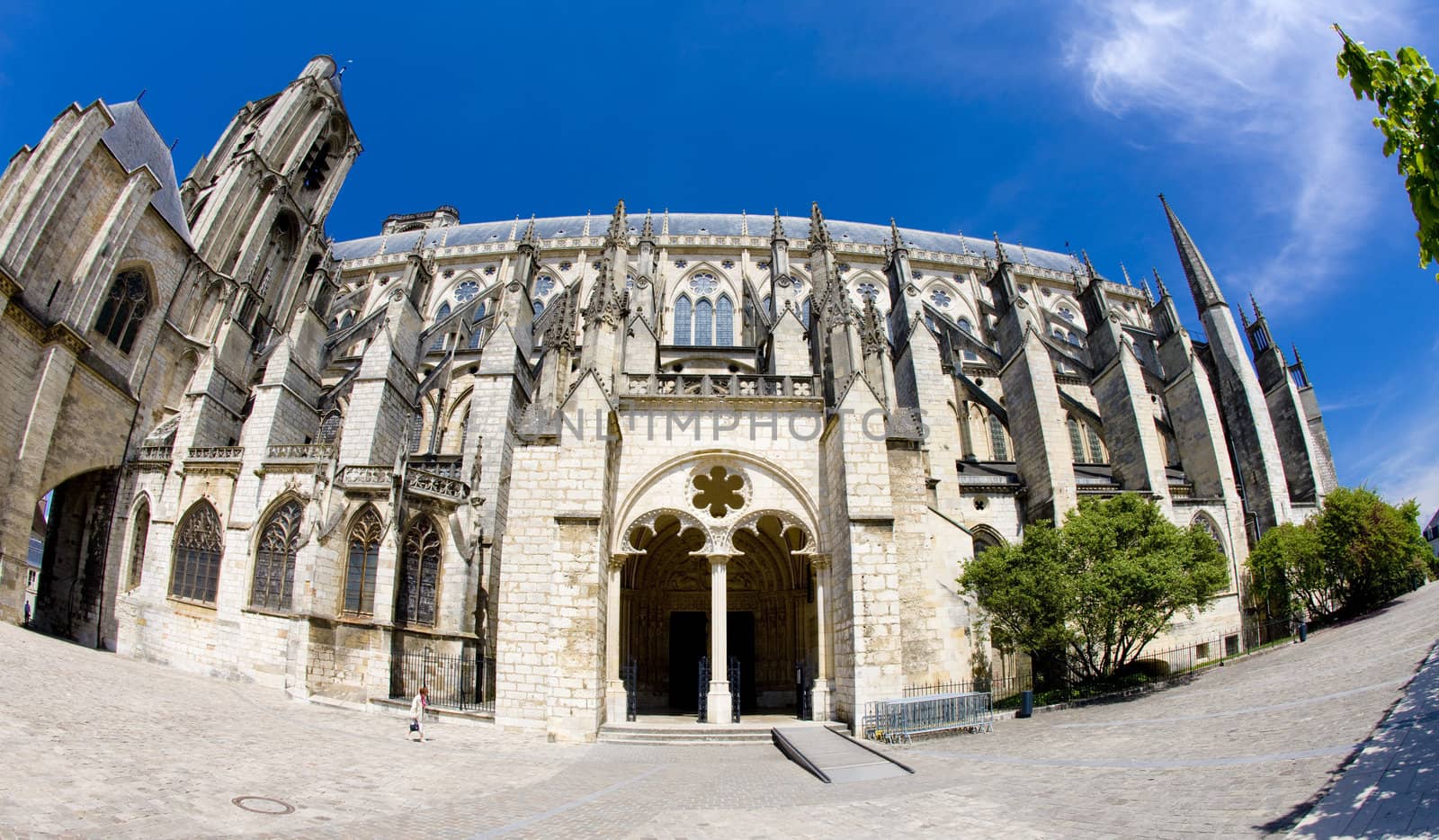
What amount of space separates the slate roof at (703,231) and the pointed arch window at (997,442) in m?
19.6

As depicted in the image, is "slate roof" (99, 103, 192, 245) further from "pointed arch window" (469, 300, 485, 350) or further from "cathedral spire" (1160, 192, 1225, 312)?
"cathedral spire" (1160, 192, 1225, 312)

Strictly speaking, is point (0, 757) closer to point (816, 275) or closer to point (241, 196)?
point (816, 275)

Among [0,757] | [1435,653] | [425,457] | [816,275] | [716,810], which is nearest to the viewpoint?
[0,757]

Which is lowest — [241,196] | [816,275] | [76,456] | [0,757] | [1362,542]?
[0,757]

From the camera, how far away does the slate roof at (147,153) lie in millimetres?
25031

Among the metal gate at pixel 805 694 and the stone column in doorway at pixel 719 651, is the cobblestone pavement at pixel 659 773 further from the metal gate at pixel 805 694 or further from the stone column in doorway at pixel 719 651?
the metal gate at pixel 805 694

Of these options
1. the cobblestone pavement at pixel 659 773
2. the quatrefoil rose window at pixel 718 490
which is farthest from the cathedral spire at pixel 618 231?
the cobblestone pavement at pixel 659 773

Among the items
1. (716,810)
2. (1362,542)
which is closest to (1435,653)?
(716,810)

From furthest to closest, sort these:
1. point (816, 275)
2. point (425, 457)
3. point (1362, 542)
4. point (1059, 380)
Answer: point (1059, 380) < point (425, 457) < point (1362, 542) < point (816, 275)

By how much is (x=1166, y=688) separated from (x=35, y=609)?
33.2 m

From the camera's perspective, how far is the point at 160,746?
7941mm

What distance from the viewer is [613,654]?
13.0m

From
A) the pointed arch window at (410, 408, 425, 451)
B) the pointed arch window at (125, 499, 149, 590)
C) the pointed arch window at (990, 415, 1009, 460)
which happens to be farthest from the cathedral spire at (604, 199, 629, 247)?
the pointed arch window at (990, 415, 1009, 460)

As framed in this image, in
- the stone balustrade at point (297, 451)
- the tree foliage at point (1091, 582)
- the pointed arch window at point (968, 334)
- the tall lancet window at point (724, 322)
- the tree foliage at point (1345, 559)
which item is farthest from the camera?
the tall lancet window at point (724, 322)
